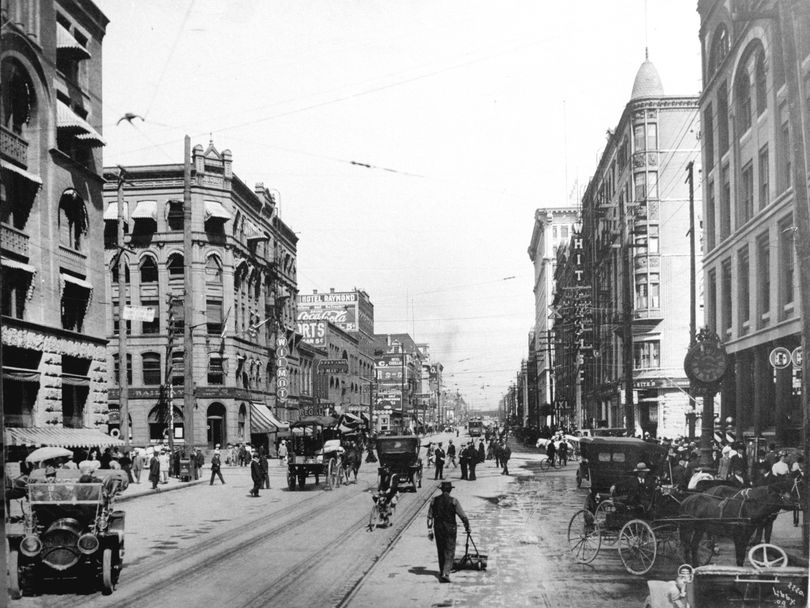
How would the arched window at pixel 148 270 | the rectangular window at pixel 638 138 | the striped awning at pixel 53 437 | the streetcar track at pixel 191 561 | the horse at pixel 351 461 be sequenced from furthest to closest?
1. the rectangular window at pixel 638 138
2. the arched window at pixel 148 270
3. the horse at pixel 351 461
4. the striped awning at pixel 53 437
5. the streetcar track at pixel 191 561

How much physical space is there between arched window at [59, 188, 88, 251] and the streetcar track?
11177 millimetres

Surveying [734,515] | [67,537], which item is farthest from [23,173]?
A: [734,515]

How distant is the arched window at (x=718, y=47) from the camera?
1426 inches

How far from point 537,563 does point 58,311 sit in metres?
18.2

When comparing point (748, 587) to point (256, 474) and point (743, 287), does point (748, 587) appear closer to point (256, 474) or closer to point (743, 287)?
point (256, 474)

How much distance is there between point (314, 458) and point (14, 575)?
24.2 meters

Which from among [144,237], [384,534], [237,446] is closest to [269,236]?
[144,237]

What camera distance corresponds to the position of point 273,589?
43.1 feet

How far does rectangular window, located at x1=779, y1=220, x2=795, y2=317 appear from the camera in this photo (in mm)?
27750

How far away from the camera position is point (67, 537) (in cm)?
1290

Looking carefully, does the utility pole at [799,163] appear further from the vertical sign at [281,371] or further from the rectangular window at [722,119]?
the vertical sign at [281,371]

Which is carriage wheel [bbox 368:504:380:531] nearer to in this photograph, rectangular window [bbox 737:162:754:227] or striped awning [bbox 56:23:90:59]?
striped awning [bbox 56:23:90:59]

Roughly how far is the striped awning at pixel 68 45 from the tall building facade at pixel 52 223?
3 cm

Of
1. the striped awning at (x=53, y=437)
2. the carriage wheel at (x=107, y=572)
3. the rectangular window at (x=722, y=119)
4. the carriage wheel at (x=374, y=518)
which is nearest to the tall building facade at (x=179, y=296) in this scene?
the striped awning at (x=53, y=437)
